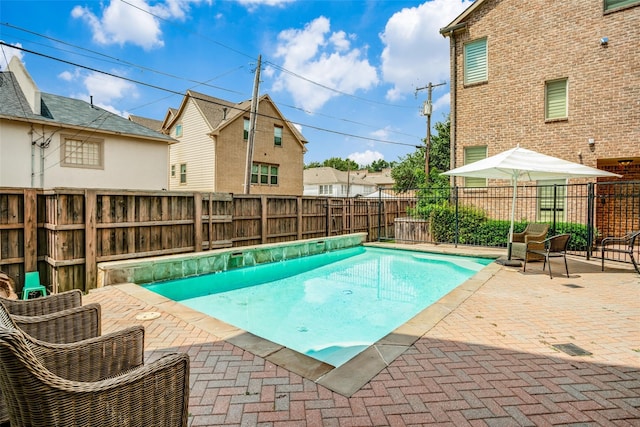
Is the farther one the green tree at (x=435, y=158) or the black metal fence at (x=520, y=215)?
the green tree at (x=435, y=158)

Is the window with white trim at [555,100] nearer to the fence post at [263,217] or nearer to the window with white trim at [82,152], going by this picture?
the fence post at [263,217]

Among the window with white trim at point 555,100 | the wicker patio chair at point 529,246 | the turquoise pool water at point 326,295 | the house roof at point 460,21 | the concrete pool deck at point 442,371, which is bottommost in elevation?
the turquoise pool water at point 326,295

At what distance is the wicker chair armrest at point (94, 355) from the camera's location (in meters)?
1.70

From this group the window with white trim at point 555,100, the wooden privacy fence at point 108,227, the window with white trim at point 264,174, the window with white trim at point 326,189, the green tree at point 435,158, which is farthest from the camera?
the window with white trim at point 326,189

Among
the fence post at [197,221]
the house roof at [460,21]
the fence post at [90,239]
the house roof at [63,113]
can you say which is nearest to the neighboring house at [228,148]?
the house roof at [63,113]

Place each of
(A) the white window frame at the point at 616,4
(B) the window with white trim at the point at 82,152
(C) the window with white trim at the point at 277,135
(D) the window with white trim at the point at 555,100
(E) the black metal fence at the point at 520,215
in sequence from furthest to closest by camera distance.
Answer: (C) the window with white trim at the point at 277,135
(B) the window with white trim at the point at 82,152
(D) the window with white trim at the point at 555,100
(E) the black metal fence at the point at 520,215
(A) the white window frame at the point at 616,4

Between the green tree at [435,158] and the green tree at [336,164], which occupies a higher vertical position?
the green tree at [336,164]

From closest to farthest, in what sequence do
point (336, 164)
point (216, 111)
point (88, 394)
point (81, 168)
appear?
point (88, 394) → point (81, 168) → point (216, 111) → point (336, 164)

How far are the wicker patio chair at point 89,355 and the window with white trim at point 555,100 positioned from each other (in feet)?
41.7

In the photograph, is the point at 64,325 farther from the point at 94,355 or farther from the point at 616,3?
the point at 616,3

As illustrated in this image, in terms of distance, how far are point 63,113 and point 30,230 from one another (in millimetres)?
10460

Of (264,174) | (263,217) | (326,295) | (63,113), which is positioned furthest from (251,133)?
(326,295)

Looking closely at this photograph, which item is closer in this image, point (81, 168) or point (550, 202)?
point (550, 202)

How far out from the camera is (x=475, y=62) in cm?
1220
